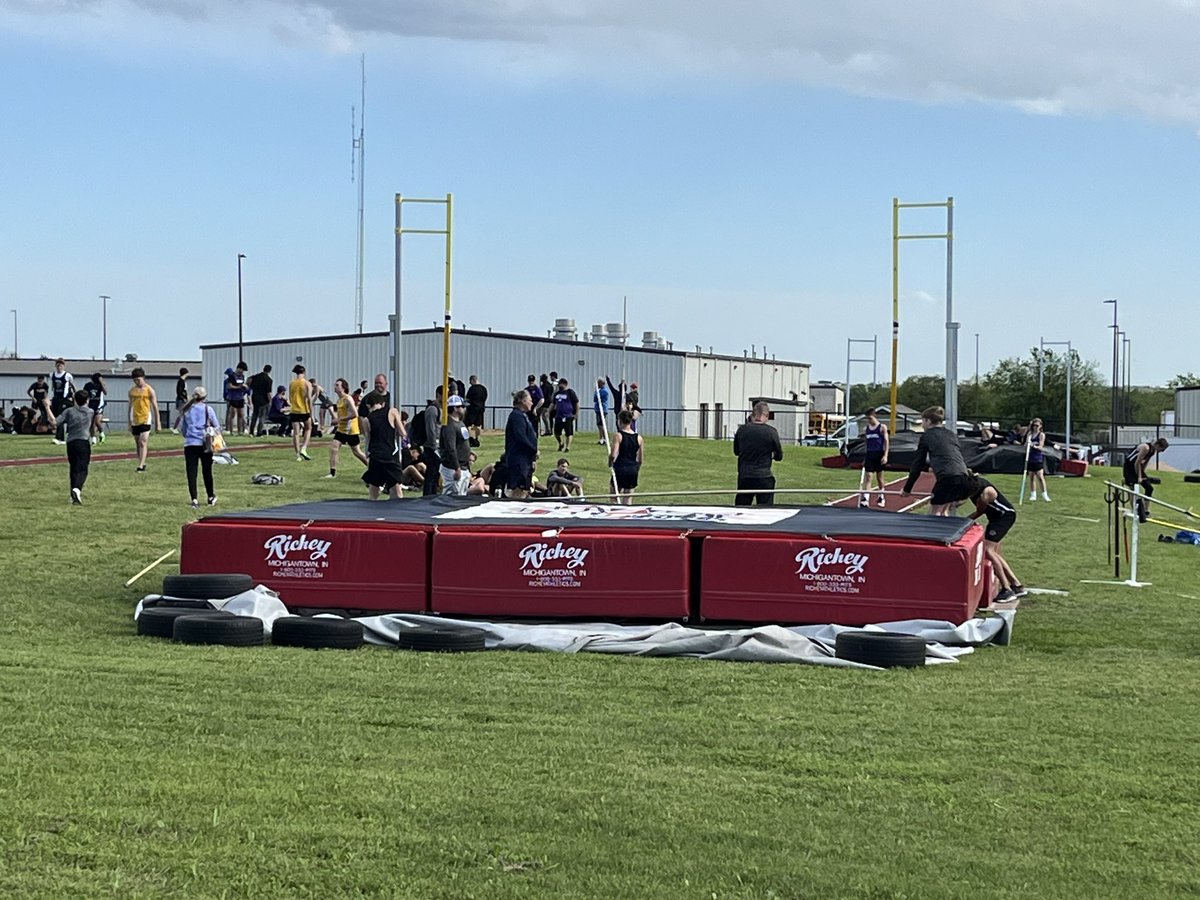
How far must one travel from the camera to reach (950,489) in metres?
16.1

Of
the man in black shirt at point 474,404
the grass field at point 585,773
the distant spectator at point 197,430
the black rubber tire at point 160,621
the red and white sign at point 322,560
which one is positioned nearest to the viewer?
the grass field at point 585,773

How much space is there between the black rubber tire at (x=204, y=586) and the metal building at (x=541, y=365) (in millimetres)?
43775

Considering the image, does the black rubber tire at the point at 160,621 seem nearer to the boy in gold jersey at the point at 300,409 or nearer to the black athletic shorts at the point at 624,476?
the black athletic shorts at the point at 624,476

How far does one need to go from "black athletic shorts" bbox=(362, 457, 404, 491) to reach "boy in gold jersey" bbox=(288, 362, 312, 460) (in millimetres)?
9415

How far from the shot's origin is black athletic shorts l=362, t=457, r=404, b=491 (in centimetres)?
1883

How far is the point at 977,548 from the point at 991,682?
354cm

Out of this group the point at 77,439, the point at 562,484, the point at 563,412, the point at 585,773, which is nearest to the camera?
the point at 585,773

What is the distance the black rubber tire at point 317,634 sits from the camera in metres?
11.5

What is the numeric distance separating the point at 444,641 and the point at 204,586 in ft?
9.80

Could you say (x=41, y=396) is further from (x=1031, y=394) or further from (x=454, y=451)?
(x=1031, y=394)

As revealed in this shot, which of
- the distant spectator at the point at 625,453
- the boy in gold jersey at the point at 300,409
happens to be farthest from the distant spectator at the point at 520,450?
the boy in gold jersey at the point at 300,409

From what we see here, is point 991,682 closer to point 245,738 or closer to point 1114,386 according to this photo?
point 245,738

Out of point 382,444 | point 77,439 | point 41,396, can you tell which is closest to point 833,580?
point 382,444

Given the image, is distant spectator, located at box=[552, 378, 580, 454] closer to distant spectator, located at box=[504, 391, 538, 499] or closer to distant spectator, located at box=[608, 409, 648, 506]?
distant spectator, located at box=[608, 409, 648, 506]
